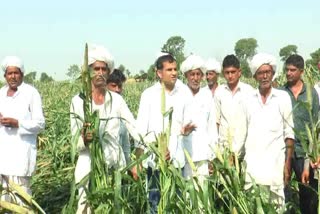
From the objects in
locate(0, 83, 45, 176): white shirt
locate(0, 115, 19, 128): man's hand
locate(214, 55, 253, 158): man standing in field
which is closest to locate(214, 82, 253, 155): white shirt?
locate(214, 55, 253, 158): man standing in field

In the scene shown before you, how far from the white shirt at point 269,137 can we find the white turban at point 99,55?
114cm

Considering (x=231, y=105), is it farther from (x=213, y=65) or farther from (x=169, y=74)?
(x=213, y=65)

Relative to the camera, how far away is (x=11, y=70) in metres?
4.34

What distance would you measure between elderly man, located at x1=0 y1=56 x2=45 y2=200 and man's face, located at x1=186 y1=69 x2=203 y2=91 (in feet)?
4.87

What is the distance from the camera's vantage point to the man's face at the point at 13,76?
4340 mm

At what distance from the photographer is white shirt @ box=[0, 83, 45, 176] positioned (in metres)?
4.34

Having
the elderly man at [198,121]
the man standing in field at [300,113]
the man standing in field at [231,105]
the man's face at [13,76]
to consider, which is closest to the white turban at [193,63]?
the elderly man at [198,121]

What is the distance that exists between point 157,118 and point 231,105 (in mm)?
919

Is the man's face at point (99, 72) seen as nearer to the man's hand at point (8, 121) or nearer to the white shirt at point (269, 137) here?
the man's hand at point (8, 121)

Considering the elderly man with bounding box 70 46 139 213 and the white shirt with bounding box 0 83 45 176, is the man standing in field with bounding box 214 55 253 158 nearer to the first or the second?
the elderly man with bounding box 70 46 139 213

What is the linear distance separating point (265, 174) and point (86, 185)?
1301 millimetres

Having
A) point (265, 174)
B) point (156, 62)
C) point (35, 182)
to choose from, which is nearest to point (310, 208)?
point (265, 174)

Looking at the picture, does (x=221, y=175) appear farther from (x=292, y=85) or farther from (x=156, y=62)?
(x=292, y=85)

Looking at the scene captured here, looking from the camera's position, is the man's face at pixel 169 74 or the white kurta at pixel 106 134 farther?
the man's face at pixel 169 74
